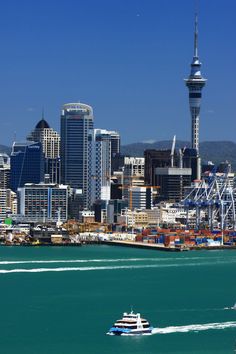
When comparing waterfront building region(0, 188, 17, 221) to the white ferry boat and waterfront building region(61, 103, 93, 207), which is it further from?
the white ferry boat

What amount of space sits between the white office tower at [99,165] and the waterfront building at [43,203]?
13.3 m

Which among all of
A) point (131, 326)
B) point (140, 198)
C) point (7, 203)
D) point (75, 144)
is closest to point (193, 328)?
point (131, 326)

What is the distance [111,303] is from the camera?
3256 cm

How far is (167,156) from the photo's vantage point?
4564 inches

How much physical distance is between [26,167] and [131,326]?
84404mm

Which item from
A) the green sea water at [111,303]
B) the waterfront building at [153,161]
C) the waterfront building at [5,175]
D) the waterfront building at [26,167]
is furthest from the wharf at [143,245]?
the waterfront building at [5,175]

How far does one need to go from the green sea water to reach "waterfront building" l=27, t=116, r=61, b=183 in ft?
197

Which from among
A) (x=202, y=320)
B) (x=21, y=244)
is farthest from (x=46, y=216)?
(x=202, y=320)

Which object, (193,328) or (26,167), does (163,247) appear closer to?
(193,328)

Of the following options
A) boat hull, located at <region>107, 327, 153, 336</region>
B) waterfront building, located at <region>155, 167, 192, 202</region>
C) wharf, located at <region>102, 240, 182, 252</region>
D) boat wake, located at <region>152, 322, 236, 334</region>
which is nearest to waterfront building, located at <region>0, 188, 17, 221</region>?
waterfront building, located at <region>155, 167, 192, 202</region>

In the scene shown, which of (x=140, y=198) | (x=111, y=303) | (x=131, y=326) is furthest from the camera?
(x=140, y=198)

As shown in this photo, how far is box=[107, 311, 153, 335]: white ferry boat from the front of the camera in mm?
26703

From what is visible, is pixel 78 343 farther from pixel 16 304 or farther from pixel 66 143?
pixel 66 143

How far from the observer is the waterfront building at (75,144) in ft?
371
